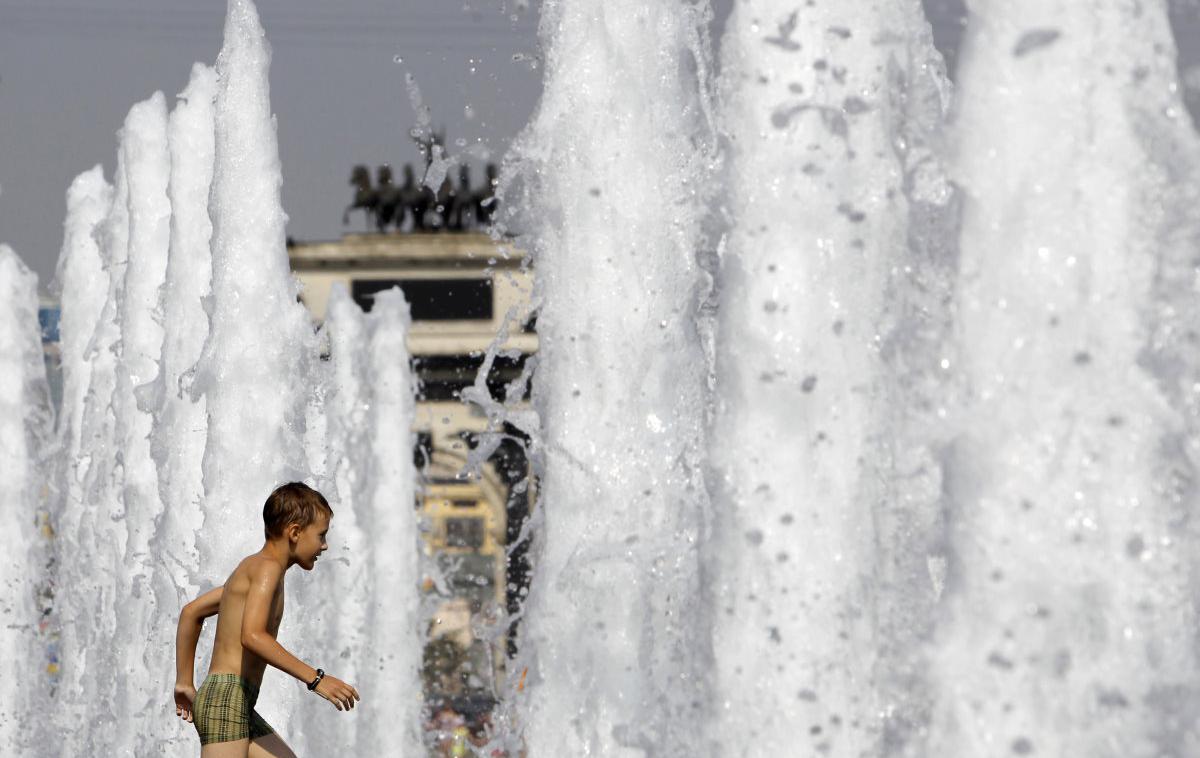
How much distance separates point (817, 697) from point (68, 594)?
561 inches

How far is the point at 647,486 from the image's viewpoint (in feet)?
32.3

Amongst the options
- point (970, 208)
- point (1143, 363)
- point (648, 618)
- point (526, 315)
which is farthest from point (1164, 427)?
point (526, 315)

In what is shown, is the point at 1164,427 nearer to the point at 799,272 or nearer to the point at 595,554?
the point at 799,272

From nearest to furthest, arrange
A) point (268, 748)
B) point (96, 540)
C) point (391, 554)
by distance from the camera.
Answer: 1. point (268, 748)
2. point (96, 540)
3. point (391, 554)

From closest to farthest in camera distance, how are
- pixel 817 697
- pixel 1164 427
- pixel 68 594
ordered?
1. pixel 1164 427
2. pixel 817 697
3. pixel 68 594

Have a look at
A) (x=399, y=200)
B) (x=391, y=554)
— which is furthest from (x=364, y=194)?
(x=391, y=554)

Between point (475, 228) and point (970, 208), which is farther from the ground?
point (475, 228)

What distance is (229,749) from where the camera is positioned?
7.17 metres

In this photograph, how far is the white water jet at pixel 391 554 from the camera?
67.4 feet

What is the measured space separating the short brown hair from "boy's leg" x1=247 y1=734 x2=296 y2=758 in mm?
774

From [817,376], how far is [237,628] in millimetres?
2195

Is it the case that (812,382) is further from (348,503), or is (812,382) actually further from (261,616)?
(348,503)

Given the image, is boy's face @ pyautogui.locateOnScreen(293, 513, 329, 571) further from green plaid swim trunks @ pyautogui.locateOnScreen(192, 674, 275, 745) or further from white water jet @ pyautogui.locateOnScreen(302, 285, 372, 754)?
white water jet @ pyautogui.locateOnScreen(302, 285, 372, 754)

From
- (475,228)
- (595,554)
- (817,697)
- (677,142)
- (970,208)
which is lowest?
(817,697)
